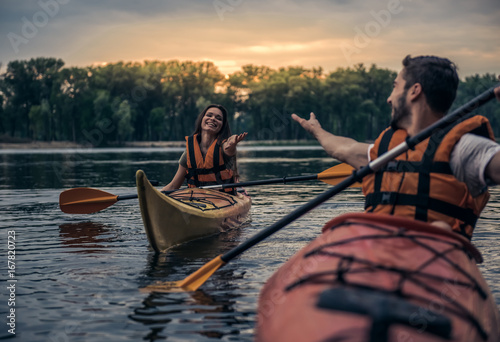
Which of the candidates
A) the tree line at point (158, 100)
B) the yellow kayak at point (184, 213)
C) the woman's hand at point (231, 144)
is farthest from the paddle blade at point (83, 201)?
the tree line at point (158, 100)

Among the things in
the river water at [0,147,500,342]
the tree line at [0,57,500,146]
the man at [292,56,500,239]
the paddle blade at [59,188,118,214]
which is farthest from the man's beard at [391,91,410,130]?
the tree line at [0,57,500,146]

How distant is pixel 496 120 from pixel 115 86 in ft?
273

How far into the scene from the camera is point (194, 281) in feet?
15.7

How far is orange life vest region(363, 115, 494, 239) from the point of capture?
328 cm

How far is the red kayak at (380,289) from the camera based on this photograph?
93.2 inches

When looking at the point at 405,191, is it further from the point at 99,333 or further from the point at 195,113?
the point at 195,113

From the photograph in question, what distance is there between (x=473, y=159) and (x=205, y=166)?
243 inches

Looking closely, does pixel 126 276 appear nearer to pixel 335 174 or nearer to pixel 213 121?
pixel 335 174

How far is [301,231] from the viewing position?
8477mm

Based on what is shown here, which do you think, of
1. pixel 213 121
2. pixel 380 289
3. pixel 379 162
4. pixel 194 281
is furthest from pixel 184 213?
pixel 380 289

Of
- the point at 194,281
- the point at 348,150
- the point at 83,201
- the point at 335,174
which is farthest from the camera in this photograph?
the point at 83,201

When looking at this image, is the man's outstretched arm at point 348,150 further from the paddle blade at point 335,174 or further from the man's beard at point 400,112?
the paddle blade at point 335,174

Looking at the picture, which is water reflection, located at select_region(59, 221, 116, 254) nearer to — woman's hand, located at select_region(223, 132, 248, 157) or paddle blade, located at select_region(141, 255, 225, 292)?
woman's hand, located at select_region(223, 132, 248, 157)

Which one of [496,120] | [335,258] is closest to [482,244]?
[335,258]
